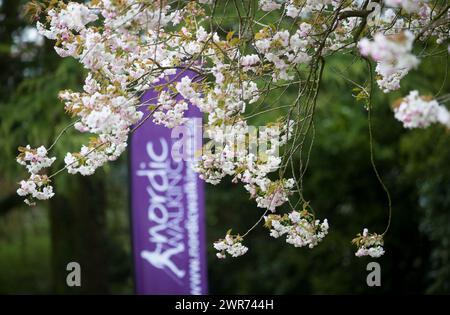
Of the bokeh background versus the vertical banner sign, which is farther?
the bokeh background

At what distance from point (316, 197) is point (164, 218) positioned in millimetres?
3817

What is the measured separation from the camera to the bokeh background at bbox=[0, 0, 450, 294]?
6.93 meters

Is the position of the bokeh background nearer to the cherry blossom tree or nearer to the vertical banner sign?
the vertical banner sign

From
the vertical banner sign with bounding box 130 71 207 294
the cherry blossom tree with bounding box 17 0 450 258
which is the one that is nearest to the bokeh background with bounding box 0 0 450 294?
the vertical banner sign with bounding box 130 71 207 294

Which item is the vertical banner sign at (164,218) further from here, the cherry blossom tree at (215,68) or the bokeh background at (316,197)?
the cherry blossom tree at (215,68)

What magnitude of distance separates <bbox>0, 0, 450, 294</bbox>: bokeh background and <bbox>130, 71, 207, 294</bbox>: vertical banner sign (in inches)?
37.2

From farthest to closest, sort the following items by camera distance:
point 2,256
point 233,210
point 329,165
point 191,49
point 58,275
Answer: point 2,256, point 233,210, point 329,165, point 58,275, point 191,49

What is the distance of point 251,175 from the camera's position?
9.53ft

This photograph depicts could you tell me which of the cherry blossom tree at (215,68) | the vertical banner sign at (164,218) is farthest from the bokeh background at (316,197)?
the cherry blossom tree at (215,68)

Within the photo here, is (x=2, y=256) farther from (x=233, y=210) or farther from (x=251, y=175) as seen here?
(x=251, y=175)

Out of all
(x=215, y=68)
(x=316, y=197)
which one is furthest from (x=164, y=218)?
(x=316, y=197)
